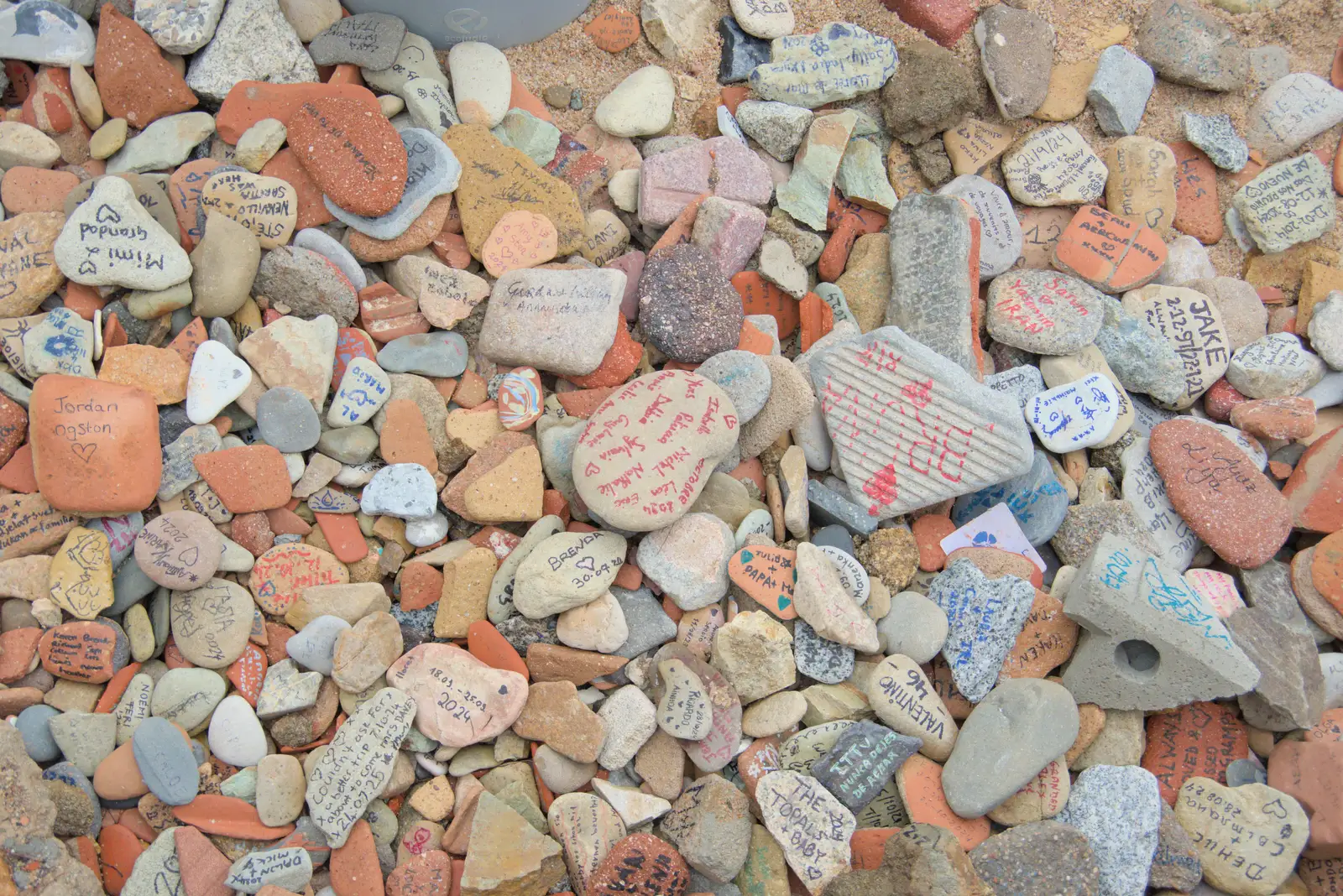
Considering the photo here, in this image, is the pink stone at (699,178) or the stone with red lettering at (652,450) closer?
the stone with red lettering at (652,450)

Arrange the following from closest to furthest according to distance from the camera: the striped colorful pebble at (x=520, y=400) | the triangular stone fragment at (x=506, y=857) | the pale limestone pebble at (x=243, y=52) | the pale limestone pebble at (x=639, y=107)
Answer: the triangular stone fragment at (x=506, y=857) → the striped colorful pebble at (x=520, y=400) → the pale limestone pebble at (x=243, y=52) → the pale limestone pebble at (x=639, y=107)

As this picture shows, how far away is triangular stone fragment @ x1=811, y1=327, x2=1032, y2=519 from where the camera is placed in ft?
5.81

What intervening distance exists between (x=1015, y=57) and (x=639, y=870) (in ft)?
5.86

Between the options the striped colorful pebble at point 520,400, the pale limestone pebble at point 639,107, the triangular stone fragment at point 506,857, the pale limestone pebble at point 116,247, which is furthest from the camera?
the pale limestone pebble at point 639,107

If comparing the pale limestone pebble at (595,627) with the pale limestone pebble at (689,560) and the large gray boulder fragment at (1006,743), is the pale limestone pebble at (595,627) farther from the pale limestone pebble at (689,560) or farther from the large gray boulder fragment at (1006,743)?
the large gray boulder fragment at (1006,743)

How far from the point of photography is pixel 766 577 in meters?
1.69

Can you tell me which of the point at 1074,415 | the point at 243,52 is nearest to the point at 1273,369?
the point at 1074,415

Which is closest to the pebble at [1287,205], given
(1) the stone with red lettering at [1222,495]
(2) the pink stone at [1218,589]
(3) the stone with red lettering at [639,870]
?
(1) the stone with red lettering at [1222,495]

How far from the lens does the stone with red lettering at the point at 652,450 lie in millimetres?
1643

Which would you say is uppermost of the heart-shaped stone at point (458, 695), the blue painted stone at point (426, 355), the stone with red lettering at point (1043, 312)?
the stone with red lettering at point (1043, 312)

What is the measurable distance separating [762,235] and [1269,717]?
1266 millimetres

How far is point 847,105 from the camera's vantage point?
85.3 inches

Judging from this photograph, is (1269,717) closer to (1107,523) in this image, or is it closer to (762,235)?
(1107,523)

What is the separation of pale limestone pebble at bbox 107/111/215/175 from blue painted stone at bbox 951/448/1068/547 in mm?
1600
